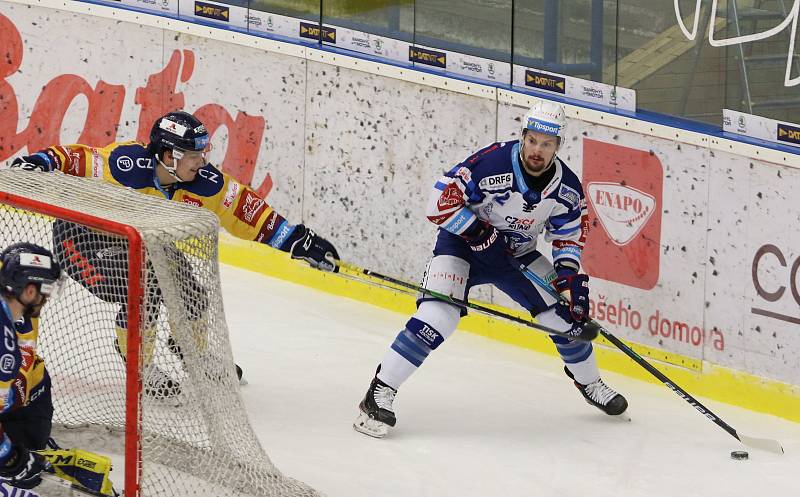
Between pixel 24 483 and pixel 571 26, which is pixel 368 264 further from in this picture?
pixel 24 483

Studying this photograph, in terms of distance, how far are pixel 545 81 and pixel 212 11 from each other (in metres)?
1.90

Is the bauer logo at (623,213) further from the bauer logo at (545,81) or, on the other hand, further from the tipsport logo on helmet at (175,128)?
the tipsport logo on helmet at (175,128)

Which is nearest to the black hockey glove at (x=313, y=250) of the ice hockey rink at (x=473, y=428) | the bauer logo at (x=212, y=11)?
the ice hockey rink at (x=473, y=428)

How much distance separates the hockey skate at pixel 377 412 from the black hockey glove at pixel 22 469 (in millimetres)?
1316

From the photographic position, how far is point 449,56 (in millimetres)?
6207

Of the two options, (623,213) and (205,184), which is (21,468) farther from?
(623,213)

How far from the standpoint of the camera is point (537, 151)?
4.76m

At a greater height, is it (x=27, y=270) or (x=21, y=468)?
(x=27, y=270)

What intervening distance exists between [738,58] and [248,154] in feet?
8.07

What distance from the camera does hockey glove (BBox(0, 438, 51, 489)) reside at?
12.0ft

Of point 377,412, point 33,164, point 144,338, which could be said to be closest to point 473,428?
point 377,412

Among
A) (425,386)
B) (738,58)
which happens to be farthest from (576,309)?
(738,58)

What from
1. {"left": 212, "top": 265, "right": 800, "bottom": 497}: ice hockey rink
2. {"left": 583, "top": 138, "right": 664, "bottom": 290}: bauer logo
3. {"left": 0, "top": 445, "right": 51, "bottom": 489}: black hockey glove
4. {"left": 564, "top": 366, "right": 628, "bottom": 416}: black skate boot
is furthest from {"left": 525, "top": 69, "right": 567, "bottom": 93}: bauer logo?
{"left": 0, "top": 445, "right": 51, "bottom": 489}: black hockey glove

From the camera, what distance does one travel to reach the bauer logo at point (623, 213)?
547 centimetres
